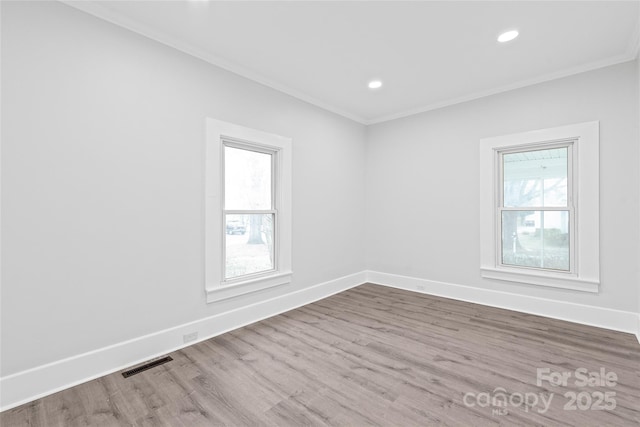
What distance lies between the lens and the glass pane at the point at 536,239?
338 centimetres

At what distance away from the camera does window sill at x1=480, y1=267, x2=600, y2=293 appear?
3.12 metres

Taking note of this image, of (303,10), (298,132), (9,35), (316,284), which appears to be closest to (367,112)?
(298,132)

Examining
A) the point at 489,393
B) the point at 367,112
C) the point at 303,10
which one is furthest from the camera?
the point at 367,112

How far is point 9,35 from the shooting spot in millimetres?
1878

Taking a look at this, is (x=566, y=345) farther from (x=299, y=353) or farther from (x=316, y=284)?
(x=316, y=284)

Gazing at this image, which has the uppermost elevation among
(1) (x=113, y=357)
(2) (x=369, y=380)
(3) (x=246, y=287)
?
(3) (x=246, y=287)

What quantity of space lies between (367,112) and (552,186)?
8.79ft

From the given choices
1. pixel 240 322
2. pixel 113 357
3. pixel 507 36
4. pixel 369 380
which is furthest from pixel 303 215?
pixel 507 36

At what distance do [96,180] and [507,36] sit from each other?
12.1 ft

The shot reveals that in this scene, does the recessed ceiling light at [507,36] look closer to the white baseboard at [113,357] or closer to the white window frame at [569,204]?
the white window frame at [569,204]

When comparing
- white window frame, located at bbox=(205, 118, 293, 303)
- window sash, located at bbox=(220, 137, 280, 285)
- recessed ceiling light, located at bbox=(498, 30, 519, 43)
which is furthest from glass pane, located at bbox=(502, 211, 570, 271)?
window sash, located at bbox=(220, 137, 280, 285)

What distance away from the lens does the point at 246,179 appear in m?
3.37

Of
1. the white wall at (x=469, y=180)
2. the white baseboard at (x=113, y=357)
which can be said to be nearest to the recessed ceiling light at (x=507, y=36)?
the white wall at (x=469, y=180)

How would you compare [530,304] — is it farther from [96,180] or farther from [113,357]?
[96,180]
